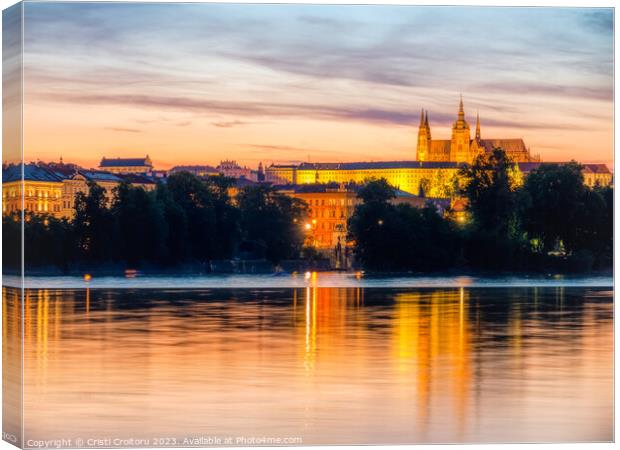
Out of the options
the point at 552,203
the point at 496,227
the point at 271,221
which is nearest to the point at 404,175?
the point at 271,221

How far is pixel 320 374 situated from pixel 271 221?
1941 inches

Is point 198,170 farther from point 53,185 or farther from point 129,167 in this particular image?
point 53,185

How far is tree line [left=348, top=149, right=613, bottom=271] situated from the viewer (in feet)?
107

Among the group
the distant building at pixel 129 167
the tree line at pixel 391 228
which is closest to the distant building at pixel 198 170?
the tree line at pixel 391 228

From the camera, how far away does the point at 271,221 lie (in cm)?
6450

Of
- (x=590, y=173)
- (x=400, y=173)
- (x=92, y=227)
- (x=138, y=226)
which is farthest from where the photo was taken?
(x=400, y=173)

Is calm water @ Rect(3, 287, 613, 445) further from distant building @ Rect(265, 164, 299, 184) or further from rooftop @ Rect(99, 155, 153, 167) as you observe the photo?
distant building @ Rect(265, 164, 299, 184)

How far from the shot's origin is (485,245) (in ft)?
139

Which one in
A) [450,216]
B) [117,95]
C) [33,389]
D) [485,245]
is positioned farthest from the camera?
[450,216]

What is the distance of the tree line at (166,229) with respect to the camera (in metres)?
37.8

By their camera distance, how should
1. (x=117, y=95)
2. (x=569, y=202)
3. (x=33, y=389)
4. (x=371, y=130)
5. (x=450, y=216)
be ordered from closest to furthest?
(x=33, y=389), (x=117, y=95), (x=371, y=130), (x=569, y=202), (x=450, y=216)

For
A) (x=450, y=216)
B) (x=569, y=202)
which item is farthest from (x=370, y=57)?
(x=450, y=216)

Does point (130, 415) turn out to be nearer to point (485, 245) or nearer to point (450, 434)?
point (450, 434)

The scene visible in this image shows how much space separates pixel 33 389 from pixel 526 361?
595cm
